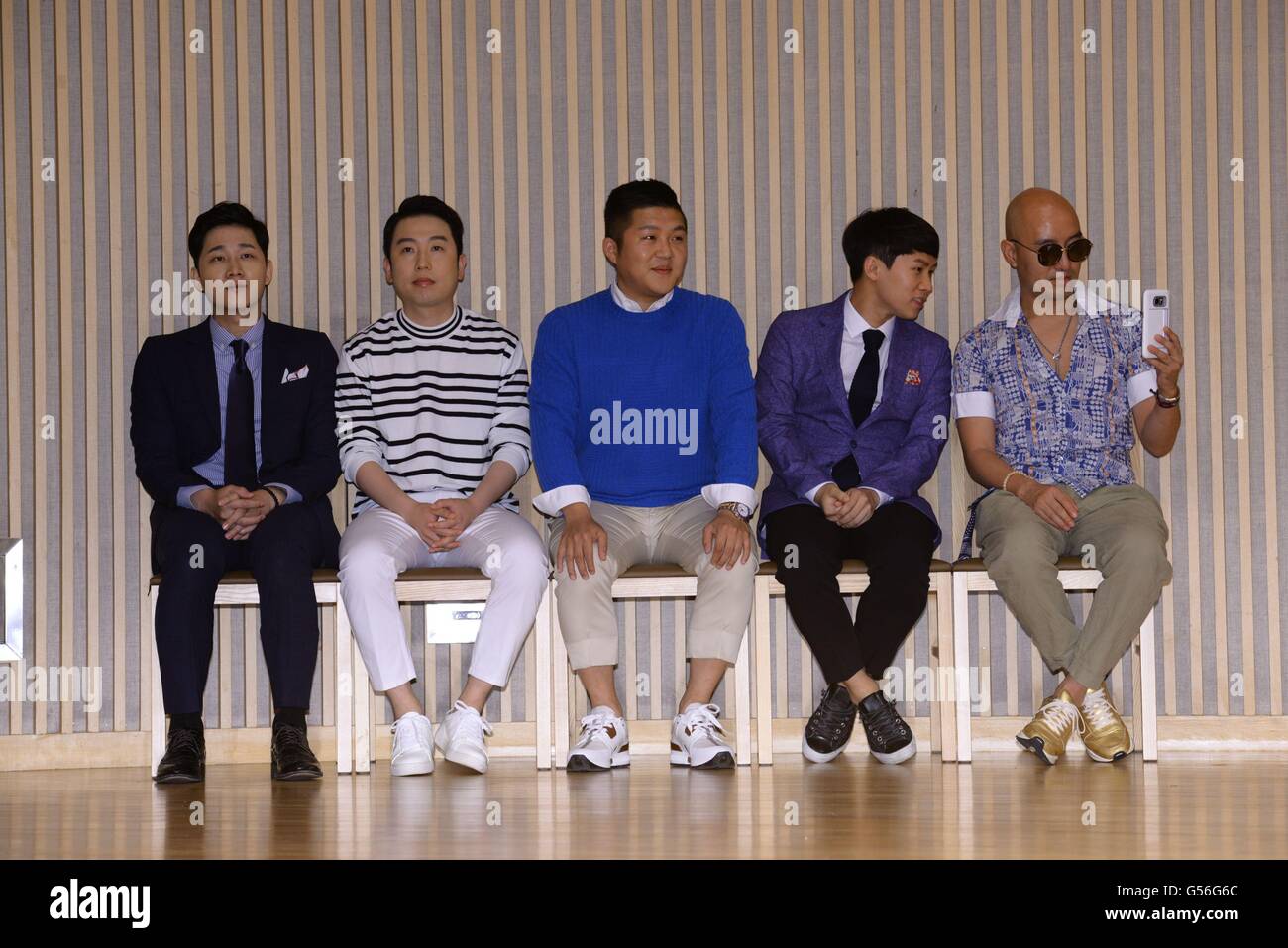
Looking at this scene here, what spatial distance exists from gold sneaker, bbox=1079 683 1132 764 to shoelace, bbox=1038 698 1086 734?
23mm

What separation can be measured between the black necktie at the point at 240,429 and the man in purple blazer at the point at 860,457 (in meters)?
1.32

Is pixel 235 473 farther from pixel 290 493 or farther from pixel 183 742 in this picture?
pixel 183 742

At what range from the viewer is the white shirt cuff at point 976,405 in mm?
3664

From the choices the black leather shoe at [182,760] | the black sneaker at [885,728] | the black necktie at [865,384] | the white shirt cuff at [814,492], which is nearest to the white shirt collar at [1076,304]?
the black necktie at [865,384]

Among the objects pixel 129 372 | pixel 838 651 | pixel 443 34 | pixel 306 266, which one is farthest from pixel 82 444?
pixel 838 651

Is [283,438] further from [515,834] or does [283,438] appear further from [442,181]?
[515,834]

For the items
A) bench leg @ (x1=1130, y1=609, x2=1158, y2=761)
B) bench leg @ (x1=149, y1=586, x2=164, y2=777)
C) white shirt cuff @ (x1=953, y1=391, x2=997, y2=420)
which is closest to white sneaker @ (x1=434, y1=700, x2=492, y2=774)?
bench leg @ (x1=149, y1=586, x2=164, y2=777)

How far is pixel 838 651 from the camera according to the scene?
332 cm

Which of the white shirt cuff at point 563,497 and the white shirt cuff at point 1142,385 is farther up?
the white shirt cuff at point 1142,385

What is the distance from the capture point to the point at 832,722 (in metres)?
3.41

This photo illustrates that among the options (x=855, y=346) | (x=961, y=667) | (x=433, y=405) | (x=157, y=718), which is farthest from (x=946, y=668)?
(x=157, y=718)

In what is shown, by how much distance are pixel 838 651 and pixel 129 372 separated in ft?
6.89

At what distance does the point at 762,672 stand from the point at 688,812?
999 mm

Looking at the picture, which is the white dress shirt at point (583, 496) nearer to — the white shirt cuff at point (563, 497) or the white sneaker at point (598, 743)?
the white shirt cuff at point (563, 497)
